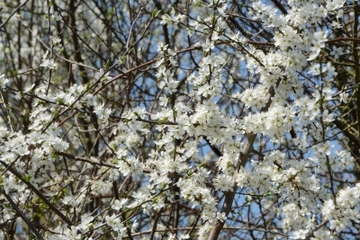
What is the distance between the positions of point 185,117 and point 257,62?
581 millimetres

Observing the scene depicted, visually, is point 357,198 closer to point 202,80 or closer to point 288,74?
point 288,74

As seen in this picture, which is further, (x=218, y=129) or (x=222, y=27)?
(x=222, y=27)

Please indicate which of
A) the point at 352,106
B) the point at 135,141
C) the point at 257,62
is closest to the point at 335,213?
the point at 257,62

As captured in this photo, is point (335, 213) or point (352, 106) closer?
point (335, 213)

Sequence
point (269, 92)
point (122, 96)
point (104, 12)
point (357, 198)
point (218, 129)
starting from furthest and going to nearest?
point (104, 12), point (122, 96), point (269, 92), point (218, 129), point (357, 198)

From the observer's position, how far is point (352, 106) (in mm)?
5715

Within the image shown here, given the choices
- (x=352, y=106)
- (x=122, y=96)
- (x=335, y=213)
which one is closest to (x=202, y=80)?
(x=335, y=213)

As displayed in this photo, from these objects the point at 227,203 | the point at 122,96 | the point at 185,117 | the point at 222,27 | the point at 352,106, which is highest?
the point at 122,96

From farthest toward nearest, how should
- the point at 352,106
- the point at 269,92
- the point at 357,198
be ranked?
the point at 352,106 → the point at 269,92 → the point at 357,198

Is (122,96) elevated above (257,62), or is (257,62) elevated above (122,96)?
(122,96)

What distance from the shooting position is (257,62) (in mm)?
3580

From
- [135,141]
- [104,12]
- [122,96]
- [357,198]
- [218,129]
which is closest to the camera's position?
[357,198]

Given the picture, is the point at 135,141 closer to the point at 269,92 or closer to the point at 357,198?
the point at 269,92

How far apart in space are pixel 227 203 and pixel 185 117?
58cm
